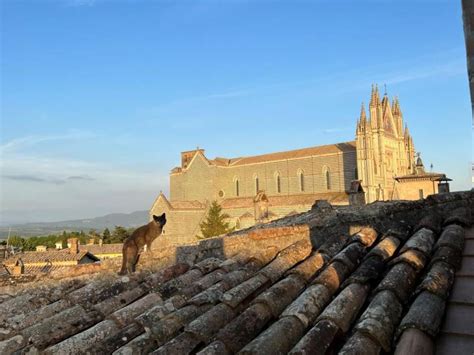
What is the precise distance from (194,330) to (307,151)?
2099 inches

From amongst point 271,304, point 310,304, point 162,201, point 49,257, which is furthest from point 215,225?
point 310,304

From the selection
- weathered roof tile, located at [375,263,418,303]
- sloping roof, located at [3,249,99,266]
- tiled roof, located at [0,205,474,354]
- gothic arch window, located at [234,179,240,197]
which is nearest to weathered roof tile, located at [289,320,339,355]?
tiled roof, located at [0,205,474,354]

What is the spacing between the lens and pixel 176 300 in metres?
3.47

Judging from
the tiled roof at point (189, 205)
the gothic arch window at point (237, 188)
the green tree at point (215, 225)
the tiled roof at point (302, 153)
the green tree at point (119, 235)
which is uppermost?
the tiled roof at point (302, 153)

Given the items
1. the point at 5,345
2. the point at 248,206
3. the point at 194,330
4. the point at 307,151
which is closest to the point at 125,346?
the point at 194,330

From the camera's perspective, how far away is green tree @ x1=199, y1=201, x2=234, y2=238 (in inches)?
1874

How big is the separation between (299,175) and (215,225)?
1315 cm

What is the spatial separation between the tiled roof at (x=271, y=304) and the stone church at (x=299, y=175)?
134 ft

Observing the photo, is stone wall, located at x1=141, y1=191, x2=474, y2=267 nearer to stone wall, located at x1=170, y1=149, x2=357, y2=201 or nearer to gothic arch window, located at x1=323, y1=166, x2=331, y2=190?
stone wall, located at x1=170, y1=149, x2=357, y2=201

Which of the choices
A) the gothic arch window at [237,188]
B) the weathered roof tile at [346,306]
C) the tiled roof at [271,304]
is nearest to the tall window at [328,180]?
the gothic arch window at [237,188]

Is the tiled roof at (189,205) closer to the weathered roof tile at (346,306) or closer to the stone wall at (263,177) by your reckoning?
the stone wall at (263,177)

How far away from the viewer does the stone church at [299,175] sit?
4856 cm

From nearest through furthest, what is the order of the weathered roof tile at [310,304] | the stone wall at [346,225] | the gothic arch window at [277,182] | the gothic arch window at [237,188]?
the weathered roof tile at [310,304] → the stone wall at [346,225] → the gothic arch window at [277,182] → the gothic arch window at [237,188]

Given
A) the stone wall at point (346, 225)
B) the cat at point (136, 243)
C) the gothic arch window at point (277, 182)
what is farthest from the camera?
the gothic arch window at point (277, 182)
